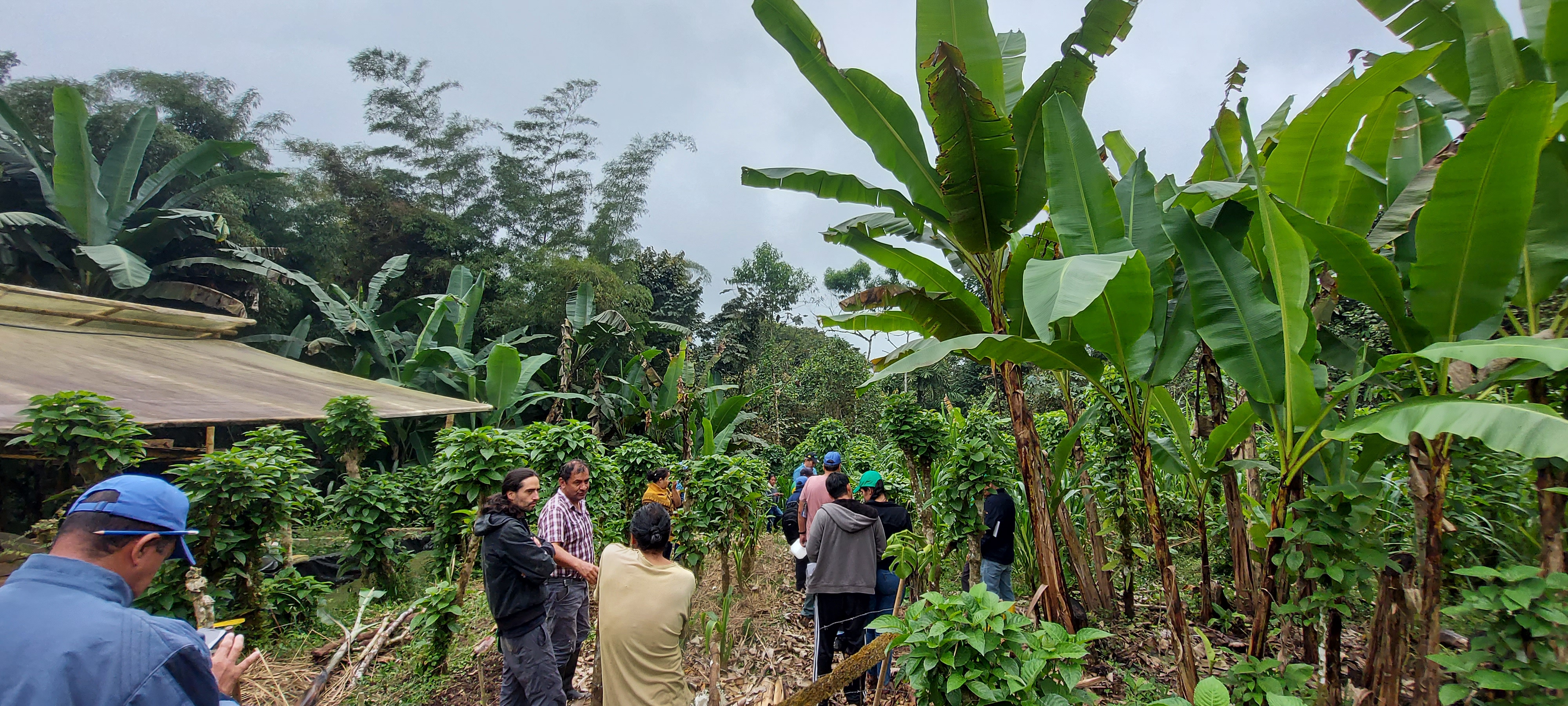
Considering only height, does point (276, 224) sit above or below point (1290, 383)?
above

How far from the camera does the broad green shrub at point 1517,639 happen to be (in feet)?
5.09

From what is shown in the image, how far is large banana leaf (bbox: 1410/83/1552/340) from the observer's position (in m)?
1.75

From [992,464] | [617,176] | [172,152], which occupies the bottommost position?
[992,464]

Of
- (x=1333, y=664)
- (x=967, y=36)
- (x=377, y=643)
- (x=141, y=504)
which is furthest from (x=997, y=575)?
(x=141, y=504)

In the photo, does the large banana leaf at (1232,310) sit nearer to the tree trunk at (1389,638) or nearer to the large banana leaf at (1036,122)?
the tree trunk at (1389,638)

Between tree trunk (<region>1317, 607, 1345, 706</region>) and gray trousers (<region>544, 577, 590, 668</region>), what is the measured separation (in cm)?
317

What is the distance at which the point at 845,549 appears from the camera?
356 cm

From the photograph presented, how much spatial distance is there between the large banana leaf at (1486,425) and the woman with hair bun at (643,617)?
213 centimetres

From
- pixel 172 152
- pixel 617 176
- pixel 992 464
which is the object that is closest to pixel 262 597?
pixel 992 464

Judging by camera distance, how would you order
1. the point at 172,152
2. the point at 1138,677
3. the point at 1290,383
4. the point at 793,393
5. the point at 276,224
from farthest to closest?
the point at 276,224
the point at 793,393
the point at 172,152
the point at 1138,677
the point at 1290,383

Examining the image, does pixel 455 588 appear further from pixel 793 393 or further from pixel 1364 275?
pixel 793 393

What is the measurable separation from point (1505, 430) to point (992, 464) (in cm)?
270

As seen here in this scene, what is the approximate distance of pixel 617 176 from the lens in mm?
18656

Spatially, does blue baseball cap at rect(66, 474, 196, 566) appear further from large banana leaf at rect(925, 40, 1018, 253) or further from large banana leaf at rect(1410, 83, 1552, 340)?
large banana leaf at rect(1410, 83, 1552, 340)
